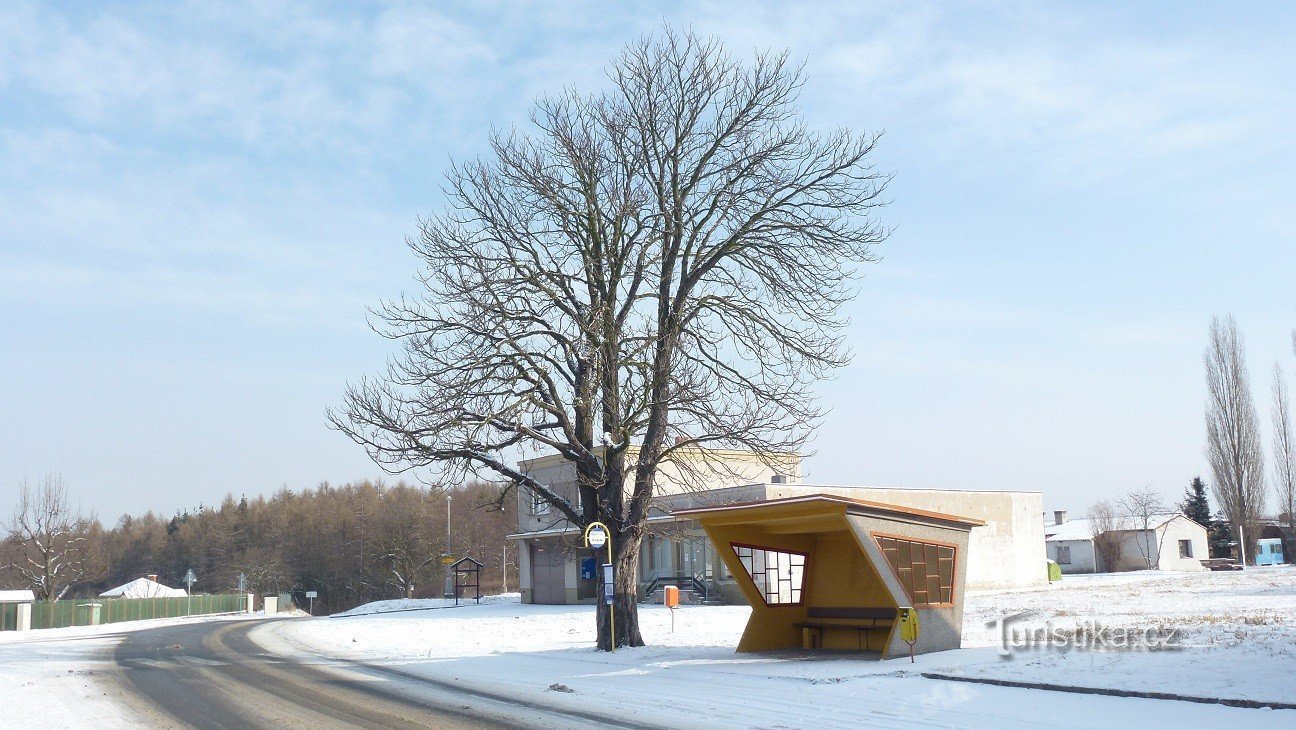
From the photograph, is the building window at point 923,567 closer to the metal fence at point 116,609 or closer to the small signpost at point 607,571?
the small signpost at point 607,571

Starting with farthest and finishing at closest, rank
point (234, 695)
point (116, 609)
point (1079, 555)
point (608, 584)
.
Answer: point (1079, 555), point (116, 609), point (608, 584), point (234, 695)

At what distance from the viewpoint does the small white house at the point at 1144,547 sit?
67938mm

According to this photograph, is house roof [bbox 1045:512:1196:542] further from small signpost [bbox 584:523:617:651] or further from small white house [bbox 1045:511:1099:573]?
small signpost [bbox 584:523:617:651]

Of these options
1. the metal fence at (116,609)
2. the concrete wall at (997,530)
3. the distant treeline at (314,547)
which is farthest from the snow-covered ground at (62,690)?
the distant treeline at (314,547)

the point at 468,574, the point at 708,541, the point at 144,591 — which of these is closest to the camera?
the point at 708,541

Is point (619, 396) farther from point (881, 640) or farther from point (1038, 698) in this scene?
point (1038, 698)

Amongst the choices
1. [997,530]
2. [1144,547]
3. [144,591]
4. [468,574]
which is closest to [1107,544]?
[1144,547]

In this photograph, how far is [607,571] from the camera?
2080 cm

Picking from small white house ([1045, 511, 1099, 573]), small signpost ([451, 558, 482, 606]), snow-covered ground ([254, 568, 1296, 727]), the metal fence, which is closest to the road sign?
snow-covered ground ([254, 568, 1296, 727])

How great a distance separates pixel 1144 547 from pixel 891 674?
62.2 m

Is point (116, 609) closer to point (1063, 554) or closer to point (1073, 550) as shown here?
point (1063, 554)

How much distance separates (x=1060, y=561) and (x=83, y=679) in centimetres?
6893

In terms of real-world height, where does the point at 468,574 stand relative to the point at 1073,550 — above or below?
below

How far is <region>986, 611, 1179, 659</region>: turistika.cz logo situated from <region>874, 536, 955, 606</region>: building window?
4.63ft
